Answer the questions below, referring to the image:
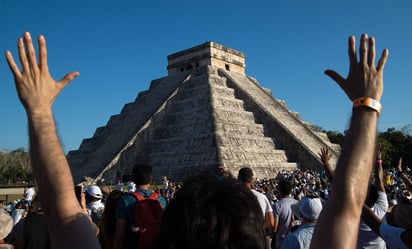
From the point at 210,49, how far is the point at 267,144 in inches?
505

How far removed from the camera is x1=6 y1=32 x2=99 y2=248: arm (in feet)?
5.14

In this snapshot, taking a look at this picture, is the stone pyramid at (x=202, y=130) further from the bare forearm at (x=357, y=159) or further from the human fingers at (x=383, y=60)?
the bare forearm at (x=357, y=159)

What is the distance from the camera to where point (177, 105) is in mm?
34562

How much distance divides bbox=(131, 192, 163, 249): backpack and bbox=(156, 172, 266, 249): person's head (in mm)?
2262

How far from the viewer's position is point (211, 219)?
1.38 meters

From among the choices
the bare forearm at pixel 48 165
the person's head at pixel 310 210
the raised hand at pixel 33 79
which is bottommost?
the person's head at pixel 310 210

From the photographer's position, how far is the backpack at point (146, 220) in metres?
3.61

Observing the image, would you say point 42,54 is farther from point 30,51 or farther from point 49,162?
point 49,162

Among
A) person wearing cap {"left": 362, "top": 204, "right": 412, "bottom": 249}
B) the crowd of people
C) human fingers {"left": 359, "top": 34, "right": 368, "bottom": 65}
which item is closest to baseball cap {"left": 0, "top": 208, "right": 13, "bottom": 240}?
the crowd of people

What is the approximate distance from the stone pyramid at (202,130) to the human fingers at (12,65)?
20.8 metres

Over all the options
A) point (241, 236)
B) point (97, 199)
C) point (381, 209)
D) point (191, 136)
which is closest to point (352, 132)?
point (241, 236)

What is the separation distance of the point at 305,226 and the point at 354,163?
1931mm

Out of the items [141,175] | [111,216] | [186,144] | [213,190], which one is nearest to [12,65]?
[213,190]

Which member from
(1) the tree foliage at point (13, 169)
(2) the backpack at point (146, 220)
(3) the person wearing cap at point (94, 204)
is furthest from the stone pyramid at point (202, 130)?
(1) the tree foliage at point (13, 169)
